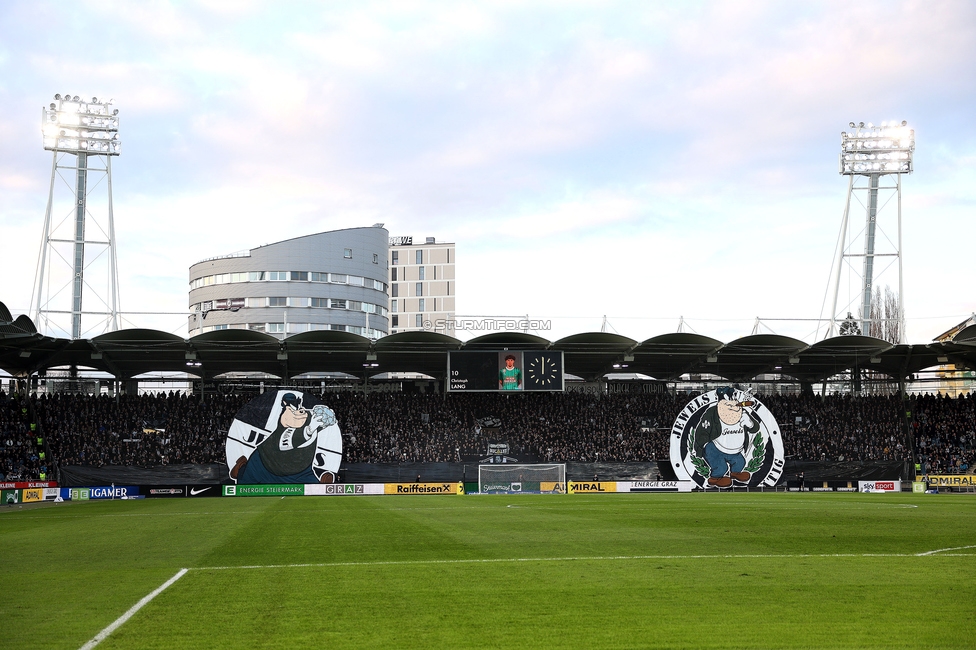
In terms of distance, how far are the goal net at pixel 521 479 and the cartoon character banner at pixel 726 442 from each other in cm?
Result: 701

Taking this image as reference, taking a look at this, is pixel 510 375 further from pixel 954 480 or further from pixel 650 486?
pixel 954 480

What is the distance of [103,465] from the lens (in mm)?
48344

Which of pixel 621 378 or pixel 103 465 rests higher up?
pixel 621 378

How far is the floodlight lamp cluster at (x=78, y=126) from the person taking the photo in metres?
57.3

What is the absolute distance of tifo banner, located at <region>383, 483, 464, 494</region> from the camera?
159 feet

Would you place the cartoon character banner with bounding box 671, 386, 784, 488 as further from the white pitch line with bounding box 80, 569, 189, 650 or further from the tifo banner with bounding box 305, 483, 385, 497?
the white pitch line with bounding box 80, 569, 189, 650

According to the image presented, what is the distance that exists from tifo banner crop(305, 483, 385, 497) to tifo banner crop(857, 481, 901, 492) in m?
28.6

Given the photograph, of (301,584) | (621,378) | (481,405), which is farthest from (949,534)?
(621,378)

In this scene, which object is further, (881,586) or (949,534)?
(949,534)

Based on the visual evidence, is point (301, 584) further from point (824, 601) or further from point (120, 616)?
point (824, 601)

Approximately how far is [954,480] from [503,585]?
46.0 m

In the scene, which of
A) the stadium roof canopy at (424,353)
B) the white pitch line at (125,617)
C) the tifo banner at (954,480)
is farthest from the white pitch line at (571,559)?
the tifo banner at (954,480)

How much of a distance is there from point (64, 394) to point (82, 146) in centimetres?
1716

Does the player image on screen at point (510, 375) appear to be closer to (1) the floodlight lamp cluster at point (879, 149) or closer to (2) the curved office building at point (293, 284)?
(1) the floodlight lamp cluster at point (879, 149)
